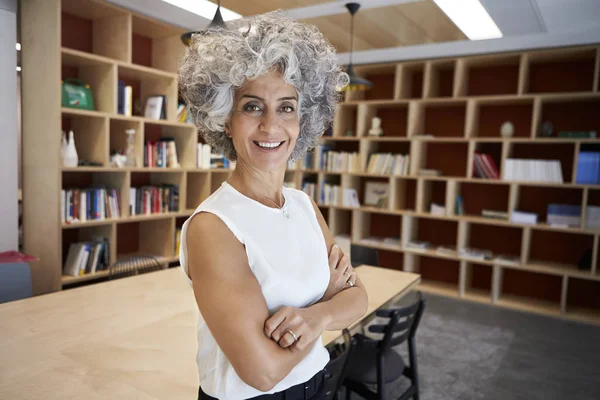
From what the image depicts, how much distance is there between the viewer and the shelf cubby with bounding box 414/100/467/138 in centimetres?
534

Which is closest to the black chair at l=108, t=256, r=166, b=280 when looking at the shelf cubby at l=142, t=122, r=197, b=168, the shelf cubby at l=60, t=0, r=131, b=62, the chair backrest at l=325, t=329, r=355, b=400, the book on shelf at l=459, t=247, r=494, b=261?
the shelf cubby at l=142, t=122, r=197, b=168

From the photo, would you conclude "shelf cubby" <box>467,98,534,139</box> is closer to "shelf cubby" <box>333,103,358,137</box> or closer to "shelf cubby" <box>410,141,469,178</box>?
"shelf cubby" <box>410,141,469,178</box>

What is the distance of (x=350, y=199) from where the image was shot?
564 cm

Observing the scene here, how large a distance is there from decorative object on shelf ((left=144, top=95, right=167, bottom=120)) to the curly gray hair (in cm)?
349

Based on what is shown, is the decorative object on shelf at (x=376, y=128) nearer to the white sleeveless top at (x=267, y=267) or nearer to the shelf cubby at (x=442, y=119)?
the shelf cubby at (x=442, y=119)

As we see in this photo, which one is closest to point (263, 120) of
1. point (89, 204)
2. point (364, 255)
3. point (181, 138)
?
point (364, 255)

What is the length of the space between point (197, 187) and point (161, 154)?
662 mm

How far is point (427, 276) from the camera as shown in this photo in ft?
18.7

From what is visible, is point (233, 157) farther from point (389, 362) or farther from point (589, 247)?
point (589, 247)

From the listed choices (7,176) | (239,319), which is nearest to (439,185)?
(7,176)

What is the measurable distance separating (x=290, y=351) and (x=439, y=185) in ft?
16.3

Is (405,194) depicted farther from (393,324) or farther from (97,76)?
(97,76)

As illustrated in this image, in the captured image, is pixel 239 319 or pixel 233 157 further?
pixel 233 157

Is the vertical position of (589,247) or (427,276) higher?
(589,247)
